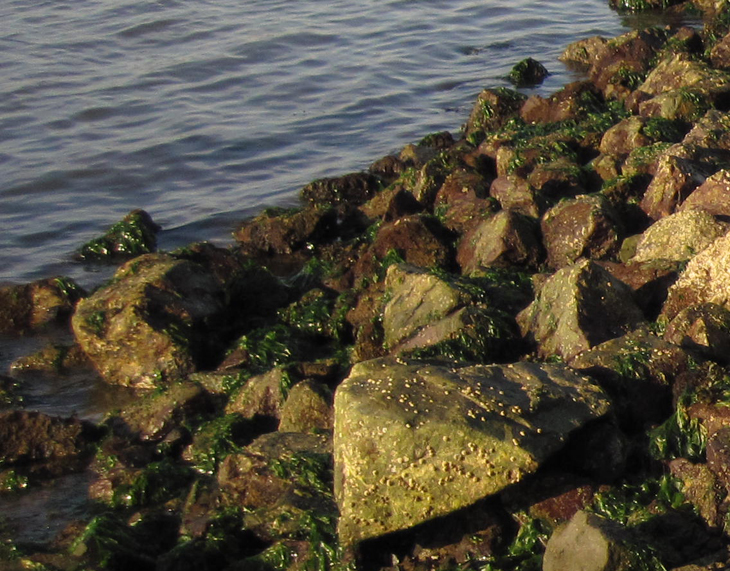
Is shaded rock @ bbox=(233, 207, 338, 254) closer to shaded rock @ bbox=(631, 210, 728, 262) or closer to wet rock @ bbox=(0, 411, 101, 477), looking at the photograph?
wet rock @ bbox=(0, 411, 101, 477)

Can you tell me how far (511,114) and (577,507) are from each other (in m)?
9.71

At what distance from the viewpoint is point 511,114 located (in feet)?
46.7

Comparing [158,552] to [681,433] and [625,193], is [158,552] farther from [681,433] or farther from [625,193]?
[625,193]

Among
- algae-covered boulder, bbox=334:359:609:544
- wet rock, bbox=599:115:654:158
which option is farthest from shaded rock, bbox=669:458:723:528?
wet rock, bbox=599:115:654:158

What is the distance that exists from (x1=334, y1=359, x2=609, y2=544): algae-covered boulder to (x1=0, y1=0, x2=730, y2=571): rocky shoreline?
11 millimetres

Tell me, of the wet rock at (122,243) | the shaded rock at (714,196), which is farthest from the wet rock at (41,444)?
the shaded rock at (714,196)

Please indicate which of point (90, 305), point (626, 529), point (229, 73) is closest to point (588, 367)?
point (626, 529)

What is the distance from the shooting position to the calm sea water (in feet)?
43.0

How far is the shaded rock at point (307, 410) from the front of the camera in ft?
21.3

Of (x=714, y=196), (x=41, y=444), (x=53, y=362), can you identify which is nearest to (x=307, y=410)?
(x=41, y=444)

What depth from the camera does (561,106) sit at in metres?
13.2

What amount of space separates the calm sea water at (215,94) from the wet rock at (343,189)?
0.40 m

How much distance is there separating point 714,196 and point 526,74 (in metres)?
10.0

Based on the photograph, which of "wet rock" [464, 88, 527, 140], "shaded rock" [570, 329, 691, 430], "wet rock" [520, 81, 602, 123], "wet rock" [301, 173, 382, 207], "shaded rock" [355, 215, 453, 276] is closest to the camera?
"shaded rock" [570, 329, 691, 430]
